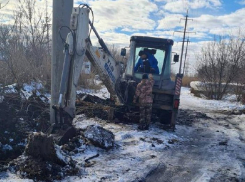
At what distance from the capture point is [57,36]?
6645 millimetres

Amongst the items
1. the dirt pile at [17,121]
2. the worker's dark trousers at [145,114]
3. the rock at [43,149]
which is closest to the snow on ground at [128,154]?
the worker's dark trousers at [145,114]

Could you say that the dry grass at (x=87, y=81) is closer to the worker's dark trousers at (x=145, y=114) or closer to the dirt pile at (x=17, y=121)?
the dirt pile at (x=17, y=121)

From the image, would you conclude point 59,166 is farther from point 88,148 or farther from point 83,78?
point 83,78

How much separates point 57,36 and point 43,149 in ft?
10.4

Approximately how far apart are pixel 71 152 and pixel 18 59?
8.78m

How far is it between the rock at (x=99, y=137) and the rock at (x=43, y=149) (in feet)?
4.53

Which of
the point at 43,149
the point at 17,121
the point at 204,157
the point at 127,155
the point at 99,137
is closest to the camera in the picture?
the point at 43,149

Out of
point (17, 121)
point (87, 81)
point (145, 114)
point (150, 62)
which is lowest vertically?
point (17, 121)

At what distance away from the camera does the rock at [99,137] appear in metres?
6.01

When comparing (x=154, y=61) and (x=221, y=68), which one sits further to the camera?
(x=221, y=68)

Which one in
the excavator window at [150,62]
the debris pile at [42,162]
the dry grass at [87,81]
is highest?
the excavator window at [150,62]

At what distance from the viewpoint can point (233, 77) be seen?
19.9 m

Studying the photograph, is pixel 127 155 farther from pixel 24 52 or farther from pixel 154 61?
pixel 24 52

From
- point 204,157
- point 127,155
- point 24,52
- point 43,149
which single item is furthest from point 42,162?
point 24,52
